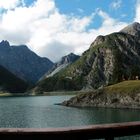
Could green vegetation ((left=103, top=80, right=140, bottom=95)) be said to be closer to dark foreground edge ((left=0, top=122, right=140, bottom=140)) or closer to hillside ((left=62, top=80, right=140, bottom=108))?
hillside ((left=62, top=80, right=140, bottom=108))

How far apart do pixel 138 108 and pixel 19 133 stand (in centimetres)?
14567

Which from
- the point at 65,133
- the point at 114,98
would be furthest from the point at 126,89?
the point at 65,133

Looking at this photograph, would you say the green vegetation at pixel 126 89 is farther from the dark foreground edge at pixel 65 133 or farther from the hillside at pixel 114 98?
the dark foreground edge at pixel 65 133

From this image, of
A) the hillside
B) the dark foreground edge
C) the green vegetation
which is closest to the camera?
the dark foreground edge

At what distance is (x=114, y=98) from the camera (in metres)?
170

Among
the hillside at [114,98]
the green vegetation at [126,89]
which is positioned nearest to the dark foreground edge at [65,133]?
the hillside at [114,98]

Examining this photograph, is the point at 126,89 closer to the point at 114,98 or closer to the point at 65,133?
the point at 114,98

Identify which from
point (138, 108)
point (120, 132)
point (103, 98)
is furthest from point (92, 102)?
point (120, 132)

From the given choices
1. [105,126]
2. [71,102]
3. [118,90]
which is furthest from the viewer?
[71,102]

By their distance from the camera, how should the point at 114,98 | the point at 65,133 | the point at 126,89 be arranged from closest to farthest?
the point at 65,133
the point at 114,98
the point at 126,89

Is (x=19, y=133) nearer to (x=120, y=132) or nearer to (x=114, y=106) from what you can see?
(x=120, y=132)

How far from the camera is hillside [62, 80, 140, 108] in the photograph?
161262 millimetres

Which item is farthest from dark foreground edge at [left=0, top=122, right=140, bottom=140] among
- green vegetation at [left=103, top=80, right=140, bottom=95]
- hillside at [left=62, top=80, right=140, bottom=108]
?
green vegetation at [left=103, top=80, right=140, bottom=95]

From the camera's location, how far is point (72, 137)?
23.0 feet
